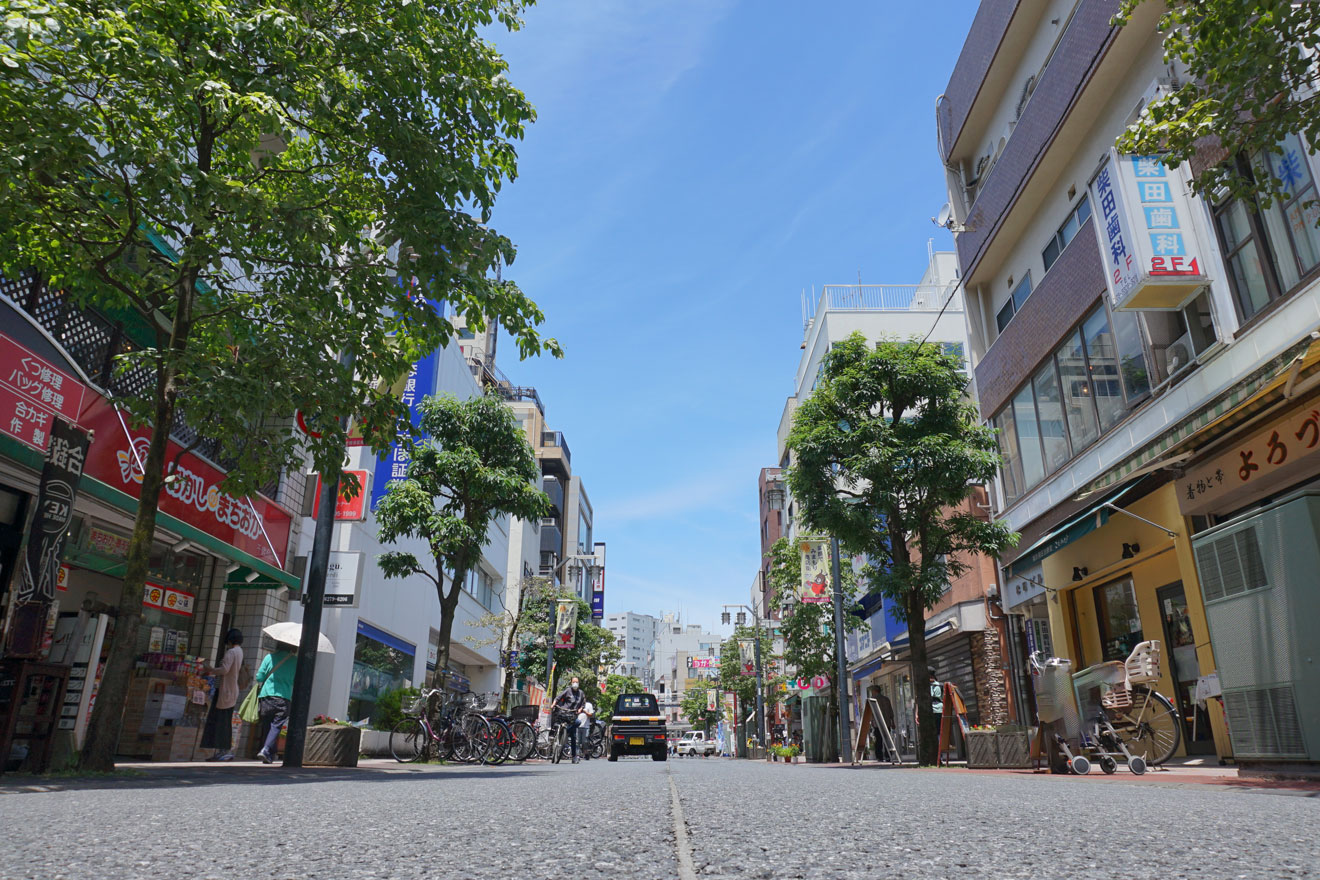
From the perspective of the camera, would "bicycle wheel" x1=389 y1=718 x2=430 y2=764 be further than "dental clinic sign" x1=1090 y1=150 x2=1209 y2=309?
Yes

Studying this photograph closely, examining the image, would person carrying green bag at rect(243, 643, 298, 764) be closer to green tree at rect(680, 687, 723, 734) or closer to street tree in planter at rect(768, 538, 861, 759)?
street tree in planter at rect(768, 538, 861, 759)

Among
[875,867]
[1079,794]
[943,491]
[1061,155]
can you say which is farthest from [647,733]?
[875,867]

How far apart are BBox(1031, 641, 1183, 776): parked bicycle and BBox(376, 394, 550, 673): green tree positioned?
1037 centimetres

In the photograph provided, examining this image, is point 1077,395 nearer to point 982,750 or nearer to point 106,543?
point 982,750

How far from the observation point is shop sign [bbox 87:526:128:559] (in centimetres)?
1109

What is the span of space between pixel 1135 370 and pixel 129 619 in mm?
14303

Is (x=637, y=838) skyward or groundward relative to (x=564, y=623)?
groundward

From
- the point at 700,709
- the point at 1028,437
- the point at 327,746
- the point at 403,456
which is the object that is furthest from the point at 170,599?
the point at 700,709

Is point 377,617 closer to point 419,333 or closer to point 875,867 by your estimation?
point 419,333

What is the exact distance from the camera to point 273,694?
1170cm

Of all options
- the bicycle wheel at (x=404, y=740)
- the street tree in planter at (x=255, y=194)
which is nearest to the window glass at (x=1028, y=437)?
the street tree in planter at (x=255, y=194)

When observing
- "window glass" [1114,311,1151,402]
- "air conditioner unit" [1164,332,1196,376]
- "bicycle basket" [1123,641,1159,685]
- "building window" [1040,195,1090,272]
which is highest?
"building window" [1040,195,1090,272]

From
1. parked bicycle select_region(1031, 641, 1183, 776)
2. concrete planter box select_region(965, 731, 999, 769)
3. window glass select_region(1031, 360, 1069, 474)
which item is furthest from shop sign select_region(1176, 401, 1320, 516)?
window glass select_region(1031, 360, 1069, 474)

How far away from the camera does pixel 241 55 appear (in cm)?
730
